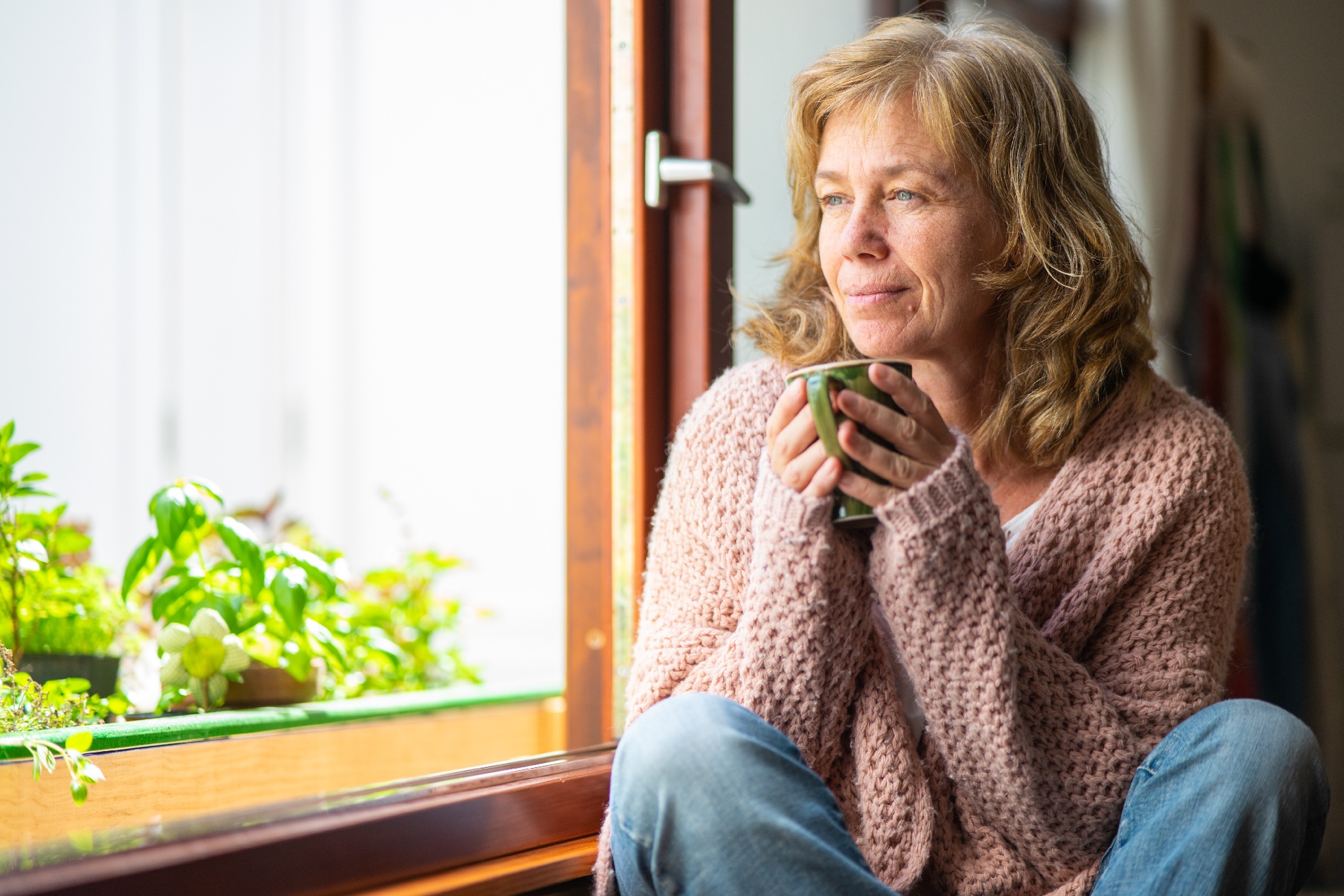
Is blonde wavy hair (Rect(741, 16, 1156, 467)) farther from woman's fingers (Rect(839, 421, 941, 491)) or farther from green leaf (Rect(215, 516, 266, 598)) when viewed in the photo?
green leaf (Rect(215, 516, 266, 598))

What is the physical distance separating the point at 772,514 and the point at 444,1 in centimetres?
185

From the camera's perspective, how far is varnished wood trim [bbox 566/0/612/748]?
1.27 m

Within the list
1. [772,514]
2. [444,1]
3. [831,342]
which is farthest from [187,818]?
[444,1]

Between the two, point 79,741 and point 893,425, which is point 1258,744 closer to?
point 893,425

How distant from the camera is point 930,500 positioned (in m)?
0.88

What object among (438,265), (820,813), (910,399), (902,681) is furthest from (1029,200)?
(438,265)

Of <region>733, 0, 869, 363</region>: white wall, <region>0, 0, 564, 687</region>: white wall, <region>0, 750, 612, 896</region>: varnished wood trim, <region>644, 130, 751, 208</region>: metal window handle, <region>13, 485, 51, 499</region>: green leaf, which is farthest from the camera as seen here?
<region>0, 0, 564, 687</region>: white wall

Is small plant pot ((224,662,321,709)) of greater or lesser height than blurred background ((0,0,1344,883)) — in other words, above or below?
below

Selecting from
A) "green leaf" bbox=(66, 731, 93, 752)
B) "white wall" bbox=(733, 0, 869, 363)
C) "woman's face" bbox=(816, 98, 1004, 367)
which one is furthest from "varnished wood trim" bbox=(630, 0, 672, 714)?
"green leaf" bbox=(66, 731, 93, 752)

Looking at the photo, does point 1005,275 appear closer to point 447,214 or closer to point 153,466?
point 447,214

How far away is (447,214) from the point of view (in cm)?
238

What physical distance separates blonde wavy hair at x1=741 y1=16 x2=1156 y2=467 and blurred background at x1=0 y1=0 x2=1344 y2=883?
631 mm

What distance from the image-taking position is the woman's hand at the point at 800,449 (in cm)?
88

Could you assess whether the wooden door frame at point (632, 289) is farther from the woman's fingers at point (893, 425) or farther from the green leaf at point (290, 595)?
the woman's fingers at point (893, 425)
